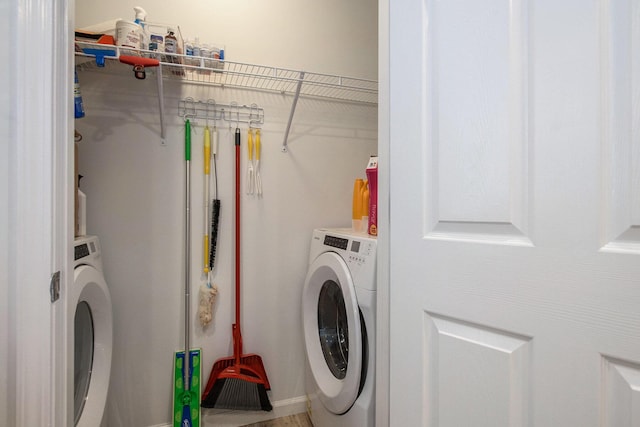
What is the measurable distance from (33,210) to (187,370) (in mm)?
1154

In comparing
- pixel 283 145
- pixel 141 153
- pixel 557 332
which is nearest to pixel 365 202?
pixel 283 145

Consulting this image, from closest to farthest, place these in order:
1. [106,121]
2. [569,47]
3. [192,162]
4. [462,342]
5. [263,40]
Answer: [569,47] → [462,342] → [106,121] → [192,162] → [263,40]

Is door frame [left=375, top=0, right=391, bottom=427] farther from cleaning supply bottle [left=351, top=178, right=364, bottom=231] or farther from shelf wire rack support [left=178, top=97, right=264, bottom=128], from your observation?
shelf wire rack support [left=178, top=97, right=264, bottom=128]

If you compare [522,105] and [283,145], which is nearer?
[522,105]

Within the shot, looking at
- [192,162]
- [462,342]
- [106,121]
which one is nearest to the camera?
[462,342]

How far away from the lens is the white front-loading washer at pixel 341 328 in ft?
3.65

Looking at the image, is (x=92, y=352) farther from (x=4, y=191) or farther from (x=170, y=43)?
(x=170, y=43)

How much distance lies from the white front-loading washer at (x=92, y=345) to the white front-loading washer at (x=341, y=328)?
846mm

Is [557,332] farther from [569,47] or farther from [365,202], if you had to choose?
[365,202]

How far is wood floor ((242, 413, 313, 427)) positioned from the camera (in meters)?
1.68

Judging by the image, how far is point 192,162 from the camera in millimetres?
1608

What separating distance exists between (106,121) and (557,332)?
180 cm

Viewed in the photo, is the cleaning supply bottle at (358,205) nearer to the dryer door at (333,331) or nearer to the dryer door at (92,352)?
the dryer door at (333,331)

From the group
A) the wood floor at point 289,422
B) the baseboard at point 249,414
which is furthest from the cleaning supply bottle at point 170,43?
the wood floor at point 289,422
